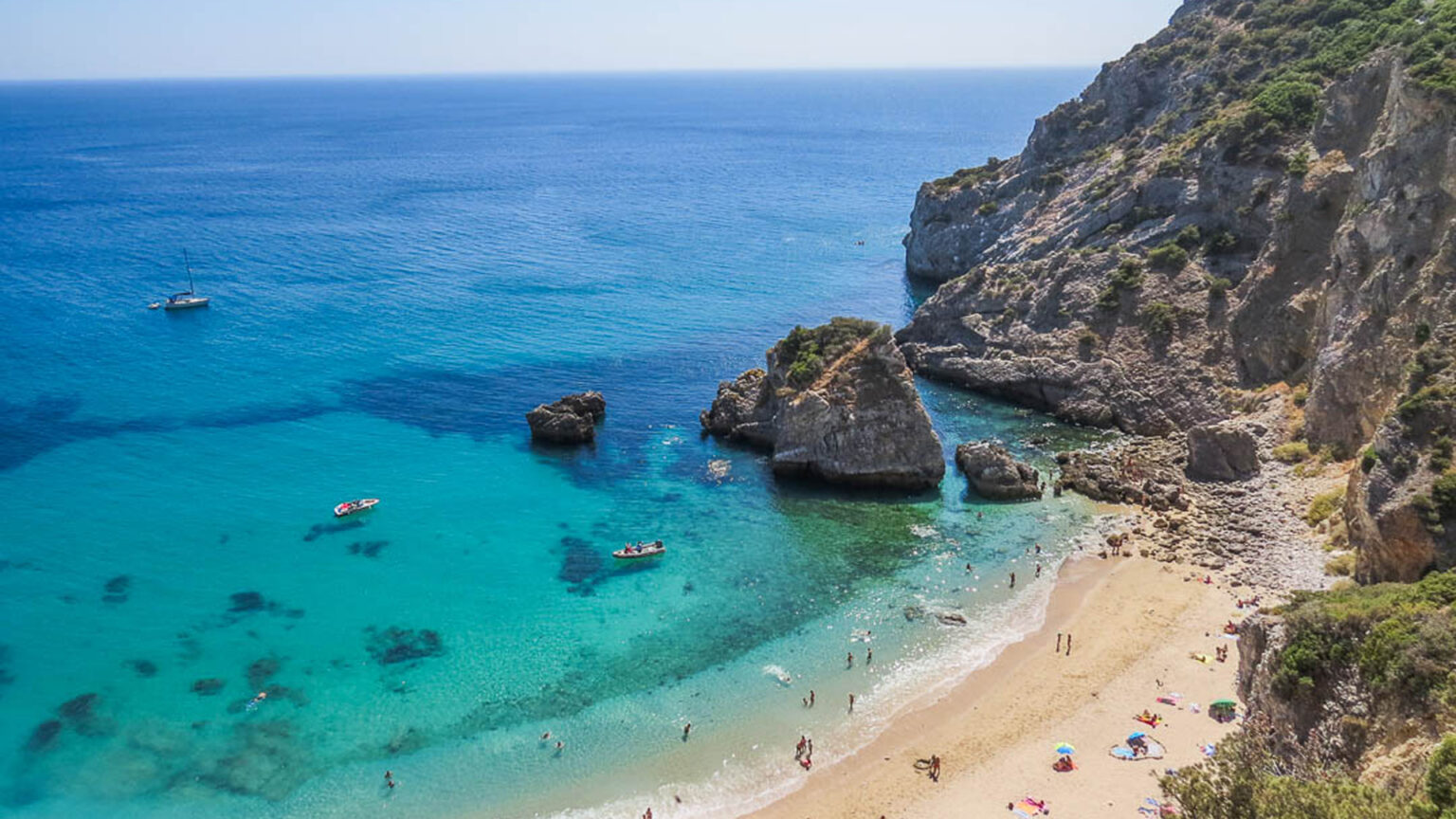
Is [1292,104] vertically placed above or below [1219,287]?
above

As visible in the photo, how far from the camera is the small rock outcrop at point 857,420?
182ft

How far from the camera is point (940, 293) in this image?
78.3 metres

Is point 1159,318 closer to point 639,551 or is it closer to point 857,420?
point 857,420

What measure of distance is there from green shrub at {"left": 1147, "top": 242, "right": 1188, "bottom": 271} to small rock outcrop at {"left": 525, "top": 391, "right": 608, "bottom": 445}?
137 ft

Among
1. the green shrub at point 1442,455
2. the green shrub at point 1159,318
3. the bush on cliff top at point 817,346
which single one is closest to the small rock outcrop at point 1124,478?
the green shrub at point 1159,318

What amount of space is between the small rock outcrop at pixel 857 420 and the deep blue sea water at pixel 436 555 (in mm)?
1684

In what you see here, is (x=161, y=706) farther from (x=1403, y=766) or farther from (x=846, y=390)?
(x=1403, y=766)

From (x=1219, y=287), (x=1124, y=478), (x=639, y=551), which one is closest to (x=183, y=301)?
(x=639, y=551)

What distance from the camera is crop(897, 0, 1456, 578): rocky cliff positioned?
48594mm

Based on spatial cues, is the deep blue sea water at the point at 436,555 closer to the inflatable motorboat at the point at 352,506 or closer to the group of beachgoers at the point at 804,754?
the group of beachgoers at the point at 804,754

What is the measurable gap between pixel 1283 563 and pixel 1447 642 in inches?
821

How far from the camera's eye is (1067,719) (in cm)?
3709

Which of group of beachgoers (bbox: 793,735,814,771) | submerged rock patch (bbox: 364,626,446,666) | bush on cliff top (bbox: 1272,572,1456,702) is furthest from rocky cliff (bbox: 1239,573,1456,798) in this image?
submerged rock patch (bbox: 364,626,446,666)

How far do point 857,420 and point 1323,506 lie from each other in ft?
77.3
